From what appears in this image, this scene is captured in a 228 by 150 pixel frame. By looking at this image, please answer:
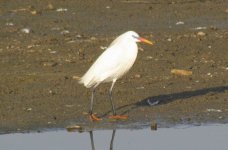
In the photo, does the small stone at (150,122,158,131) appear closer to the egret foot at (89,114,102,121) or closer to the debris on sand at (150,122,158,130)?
the debris on sand at (150,122,158,130)

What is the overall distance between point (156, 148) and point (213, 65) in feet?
13.8

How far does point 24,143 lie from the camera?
1101cm

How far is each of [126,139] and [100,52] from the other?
4637mm

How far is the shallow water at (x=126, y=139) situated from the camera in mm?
10812

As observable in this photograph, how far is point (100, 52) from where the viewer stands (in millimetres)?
15703

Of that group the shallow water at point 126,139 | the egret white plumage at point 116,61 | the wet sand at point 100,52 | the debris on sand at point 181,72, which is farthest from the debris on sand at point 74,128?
the debris on sand at point 181,72

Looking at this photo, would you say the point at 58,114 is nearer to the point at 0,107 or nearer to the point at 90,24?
the point at 0,107

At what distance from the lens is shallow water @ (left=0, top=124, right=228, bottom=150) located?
1081 centimetres

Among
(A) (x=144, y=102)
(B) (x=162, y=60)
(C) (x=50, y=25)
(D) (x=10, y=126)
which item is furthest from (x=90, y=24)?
(D) (x=10, y=126)

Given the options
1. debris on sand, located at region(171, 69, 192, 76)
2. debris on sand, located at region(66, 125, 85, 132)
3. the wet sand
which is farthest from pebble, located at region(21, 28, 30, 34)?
debris on sand, located at region(66, 125, 85, 132)

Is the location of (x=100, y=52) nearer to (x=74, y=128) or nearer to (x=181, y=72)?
(x=181, y=72)

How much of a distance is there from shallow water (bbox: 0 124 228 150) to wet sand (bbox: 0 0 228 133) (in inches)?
11.0

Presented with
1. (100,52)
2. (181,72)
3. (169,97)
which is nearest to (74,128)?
(169,97)

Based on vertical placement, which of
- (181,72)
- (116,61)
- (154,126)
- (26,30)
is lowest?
(26,30)
